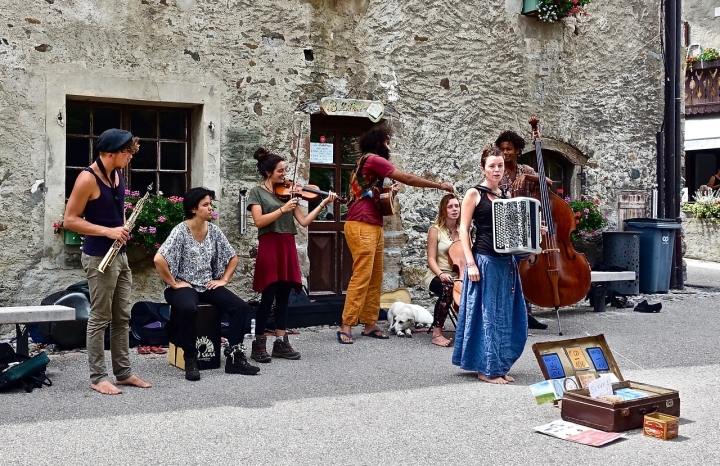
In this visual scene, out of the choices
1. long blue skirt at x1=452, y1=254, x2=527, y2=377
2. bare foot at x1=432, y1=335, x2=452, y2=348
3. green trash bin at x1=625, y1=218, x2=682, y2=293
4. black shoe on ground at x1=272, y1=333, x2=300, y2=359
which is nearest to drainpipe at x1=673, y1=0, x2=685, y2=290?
green trash bin at x1=625, y1=218, x2=682, y2=293

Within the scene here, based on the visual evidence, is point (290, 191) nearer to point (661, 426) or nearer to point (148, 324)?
point (148, 324)

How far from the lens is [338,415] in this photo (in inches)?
195

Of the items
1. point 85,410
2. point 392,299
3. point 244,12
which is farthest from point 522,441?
point 244,12

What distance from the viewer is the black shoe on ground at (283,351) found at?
6734mm

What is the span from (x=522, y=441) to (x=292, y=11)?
5873 mm

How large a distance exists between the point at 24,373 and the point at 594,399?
3446mm

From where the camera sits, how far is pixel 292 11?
9055mm

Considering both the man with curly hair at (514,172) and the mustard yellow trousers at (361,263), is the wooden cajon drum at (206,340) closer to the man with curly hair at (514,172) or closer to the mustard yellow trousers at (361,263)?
the mustard yellow trousers at (361,263)

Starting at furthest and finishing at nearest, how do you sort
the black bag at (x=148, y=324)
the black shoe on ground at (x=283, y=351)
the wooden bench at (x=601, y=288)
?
the wooden bench at (x=601, y=288) < the black bag at (x=148, y=324) < the black shoe on ground at (x=283, y=351)

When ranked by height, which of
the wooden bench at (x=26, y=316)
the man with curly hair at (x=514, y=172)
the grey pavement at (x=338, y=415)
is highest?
the man with curly hair at (x=514, y=172)

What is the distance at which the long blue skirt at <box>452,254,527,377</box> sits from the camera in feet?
19.2

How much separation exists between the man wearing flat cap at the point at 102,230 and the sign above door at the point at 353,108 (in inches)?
153

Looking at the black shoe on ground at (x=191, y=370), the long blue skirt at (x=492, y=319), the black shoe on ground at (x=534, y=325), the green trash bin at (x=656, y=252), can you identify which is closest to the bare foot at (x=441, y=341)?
the black shoe on ground at (x=534, y=325)

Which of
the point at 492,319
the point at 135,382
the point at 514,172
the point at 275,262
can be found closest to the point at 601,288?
the point at 514,172
